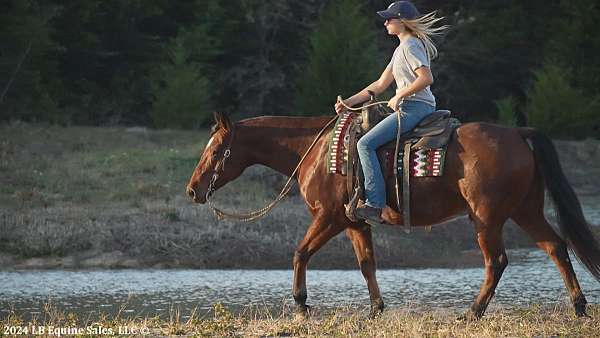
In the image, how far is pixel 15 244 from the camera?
15.8 metres

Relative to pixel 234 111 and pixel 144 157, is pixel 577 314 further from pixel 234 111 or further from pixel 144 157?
pixel 234 111

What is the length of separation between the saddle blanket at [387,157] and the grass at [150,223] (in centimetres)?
672

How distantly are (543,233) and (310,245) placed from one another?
84.9 inches

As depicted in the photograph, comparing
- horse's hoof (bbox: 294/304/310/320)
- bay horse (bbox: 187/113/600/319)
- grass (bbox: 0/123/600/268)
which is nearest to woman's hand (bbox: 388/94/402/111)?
bay horse (bbox: 187/113/600/319)

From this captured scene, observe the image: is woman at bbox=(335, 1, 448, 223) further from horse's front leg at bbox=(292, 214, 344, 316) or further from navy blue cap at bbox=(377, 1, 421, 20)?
horse's front leg at bbox=(292, 214, 344, 316)

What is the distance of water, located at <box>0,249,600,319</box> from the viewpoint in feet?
37.6

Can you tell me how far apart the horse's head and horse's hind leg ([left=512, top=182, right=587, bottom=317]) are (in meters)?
2.78

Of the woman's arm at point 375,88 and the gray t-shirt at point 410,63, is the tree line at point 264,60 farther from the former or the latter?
the gray t-shirt at point 410,63

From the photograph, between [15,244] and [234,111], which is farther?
[234,111]

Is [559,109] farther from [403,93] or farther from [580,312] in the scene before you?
[403,93]

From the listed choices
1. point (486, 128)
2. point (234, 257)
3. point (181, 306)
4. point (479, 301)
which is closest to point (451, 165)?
point (486, 128)

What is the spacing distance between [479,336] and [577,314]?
1650 mm

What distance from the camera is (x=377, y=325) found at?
345 inches

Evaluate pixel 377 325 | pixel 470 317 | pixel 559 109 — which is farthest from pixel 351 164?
pixel 559 109
